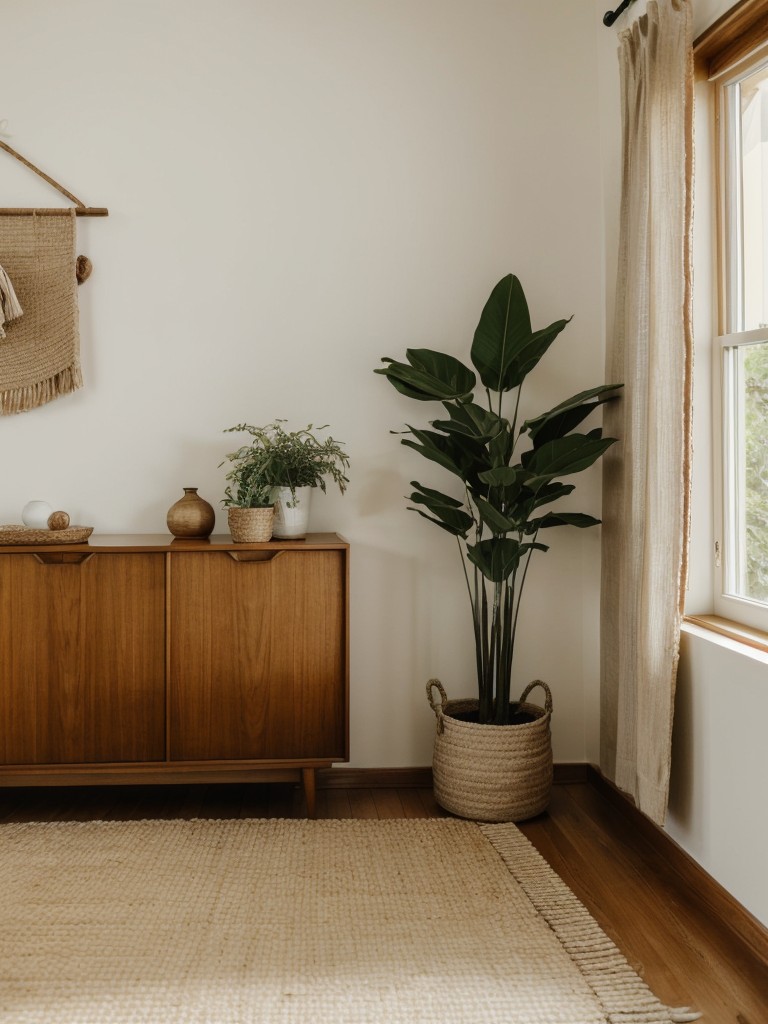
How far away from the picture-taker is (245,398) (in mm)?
2982

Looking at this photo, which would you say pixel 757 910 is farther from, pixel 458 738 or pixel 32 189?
pixel 32 189

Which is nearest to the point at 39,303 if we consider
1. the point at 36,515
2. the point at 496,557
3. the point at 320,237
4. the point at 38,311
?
the point at 38,311

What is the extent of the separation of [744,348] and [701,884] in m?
1.33

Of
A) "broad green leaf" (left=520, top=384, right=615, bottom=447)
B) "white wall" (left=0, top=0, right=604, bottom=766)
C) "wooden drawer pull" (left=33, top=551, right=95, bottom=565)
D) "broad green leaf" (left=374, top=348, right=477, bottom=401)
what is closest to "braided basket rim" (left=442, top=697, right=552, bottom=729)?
"white wall" (left=0, top=0, right=604, bottom=766)

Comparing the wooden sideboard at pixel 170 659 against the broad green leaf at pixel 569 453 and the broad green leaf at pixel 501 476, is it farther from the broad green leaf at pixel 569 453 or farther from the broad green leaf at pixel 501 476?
the broad green leaf at pixel 569 453

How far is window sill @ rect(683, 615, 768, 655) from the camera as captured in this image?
2080 millimetres

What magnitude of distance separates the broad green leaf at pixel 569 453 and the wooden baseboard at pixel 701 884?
1005 mm

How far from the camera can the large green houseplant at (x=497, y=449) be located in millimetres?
2609

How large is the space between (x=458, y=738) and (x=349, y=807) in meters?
0.44

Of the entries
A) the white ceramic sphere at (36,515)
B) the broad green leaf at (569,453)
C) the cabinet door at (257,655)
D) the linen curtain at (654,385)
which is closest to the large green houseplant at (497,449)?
the broad green leaf at (569,453)

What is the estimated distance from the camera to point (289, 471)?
9.09 feet

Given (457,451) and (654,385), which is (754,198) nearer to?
(654,385)

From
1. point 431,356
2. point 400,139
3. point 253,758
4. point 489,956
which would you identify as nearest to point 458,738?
point 253,758

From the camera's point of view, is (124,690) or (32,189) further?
(32,189)
